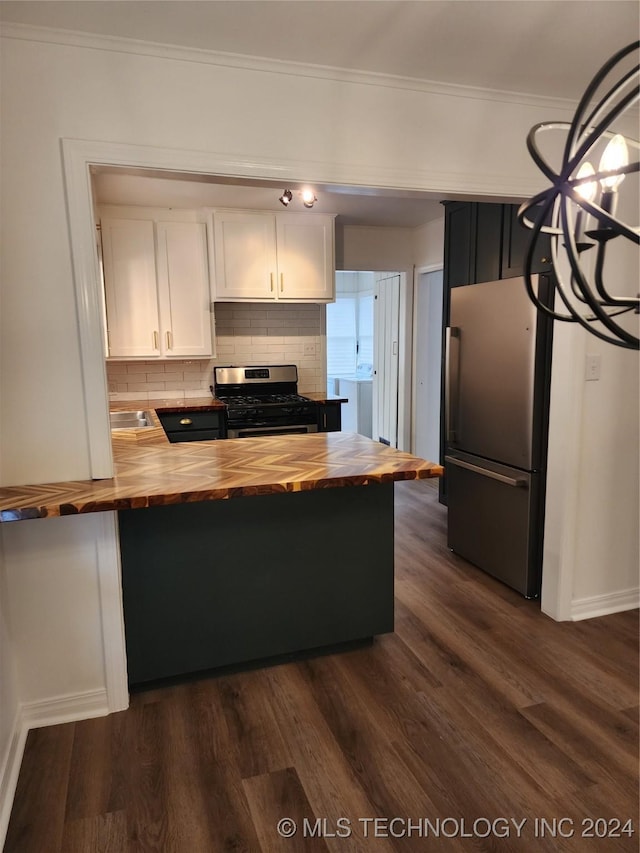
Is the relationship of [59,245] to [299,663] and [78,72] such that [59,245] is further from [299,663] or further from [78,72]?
[299,663]

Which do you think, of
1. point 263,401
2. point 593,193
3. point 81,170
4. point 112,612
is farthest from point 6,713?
point 263,401

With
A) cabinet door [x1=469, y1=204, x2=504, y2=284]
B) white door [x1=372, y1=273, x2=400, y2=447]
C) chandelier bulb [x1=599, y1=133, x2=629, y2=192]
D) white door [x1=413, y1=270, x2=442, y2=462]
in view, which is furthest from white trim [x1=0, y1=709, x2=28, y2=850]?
white door [x1=372, y1=273, x2=400, y2=447]

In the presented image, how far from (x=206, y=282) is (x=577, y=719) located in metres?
3.56

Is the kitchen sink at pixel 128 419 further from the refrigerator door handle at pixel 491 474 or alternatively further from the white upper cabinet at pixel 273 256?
the refrigerator door handle at pixel 491 474

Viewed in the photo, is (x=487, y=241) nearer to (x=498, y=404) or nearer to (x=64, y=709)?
(x=498, y=404)

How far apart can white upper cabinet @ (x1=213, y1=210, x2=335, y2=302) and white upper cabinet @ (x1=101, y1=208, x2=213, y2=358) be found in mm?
173

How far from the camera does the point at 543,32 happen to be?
1.78m

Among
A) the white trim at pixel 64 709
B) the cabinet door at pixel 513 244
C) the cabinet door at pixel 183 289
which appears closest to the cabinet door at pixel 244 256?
the cabinet door at pixel 183 289

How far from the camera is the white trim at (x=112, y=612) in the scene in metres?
1.98

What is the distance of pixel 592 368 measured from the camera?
2.53 metres

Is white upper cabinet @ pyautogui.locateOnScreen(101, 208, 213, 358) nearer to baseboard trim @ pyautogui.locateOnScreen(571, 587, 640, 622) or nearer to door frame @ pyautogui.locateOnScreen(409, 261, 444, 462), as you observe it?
door frame @ pyautogui.locateOnScreen(409, 261, 444, 462)

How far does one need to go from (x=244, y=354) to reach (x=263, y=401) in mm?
632

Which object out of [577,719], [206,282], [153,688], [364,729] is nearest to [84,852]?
[153,688]

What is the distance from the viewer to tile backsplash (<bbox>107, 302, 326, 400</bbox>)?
436 centimetres
